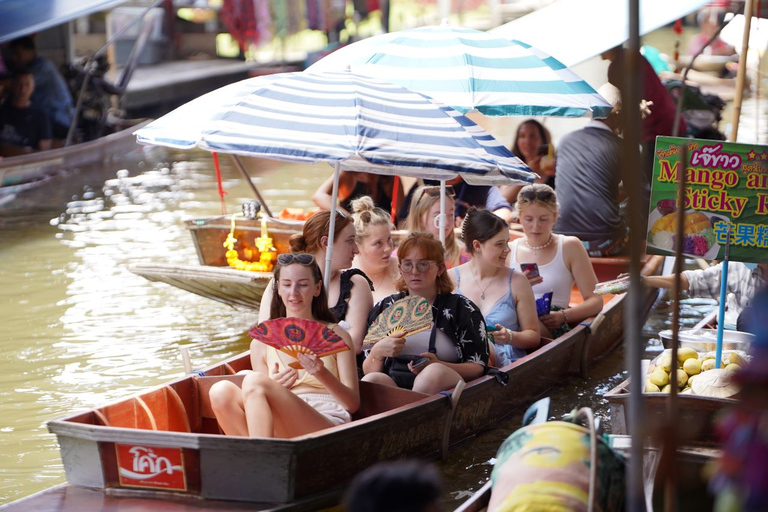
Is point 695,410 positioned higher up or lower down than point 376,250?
lower down

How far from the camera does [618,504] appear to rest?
282 centimetres

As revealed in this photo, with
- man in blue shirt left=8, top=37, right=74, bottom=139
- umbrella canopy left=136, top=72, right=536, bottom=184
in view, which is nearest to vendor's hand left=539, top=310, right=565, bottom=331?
umbrella canopy left=136, top=72, right=536, bottom=184

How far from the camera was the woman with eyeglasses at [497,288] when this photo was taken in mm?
5215

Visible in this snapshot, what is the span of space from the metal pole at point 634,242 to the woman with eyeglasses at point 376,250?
334 cm

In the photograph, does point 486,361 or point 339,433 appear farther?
point 486,361

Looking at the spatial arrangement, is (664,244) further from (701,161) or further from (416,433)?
(416,433)

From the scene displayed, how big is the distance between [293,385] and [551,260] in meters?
2.28

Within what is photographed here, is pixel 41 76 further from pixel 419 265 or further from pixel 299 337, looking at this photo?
pixel 299 337

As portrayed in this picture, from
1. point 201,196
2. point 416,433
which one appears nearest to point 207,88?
point 201,196

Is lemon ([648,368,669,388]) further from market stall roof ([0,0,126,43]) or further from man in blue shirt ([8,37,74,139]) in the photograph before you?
man in blue shirt ([8,37,74,139])

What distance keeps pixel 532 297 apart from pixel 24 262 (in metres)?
5.66

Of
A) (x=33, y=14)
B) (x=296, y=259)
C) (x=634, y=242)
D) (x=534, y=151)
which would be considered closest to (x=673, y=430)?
(x=634, y=242)

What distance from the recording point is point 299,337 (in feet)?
12.7

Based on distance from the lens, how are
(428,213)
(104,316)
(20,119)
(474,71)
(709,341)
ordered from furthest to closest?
(20,119)
(104,316)
(428,213)
(474,71)
(709,341)
